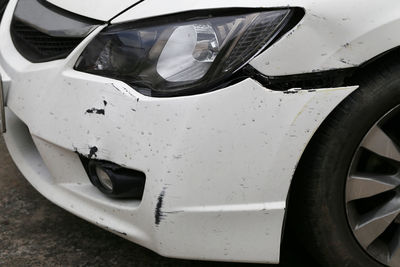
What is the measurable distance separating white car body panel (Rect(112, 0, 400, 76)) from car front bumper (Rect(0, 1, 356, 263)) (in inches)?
3.1

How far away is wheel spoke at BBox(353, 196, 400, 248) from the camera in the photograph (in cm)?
200

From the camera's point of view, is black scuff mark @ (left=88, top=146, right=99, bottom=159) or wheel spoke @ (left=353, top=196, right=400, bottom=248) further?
wheel spoke @ (left=353, top=196, right=400, bottom=248)

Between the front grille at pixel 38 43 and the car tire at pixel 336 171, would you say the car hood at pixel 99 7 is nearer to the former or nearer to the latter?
the front grille at pixel 38 43

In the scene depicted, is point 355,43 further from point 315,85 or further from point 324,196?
point 324,196

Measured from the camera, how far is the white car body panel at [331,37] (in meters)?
1.66

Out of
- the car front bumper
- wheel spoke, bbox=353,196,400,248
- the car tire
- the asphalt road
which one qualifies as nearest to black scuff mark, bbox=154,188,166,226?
the car front bumper

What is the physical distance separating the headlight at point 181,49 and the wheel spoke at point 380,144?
0.47 meters

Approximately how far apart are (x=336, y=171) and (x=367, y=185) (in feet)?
0.54

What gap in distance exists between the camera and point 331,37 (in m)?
1.67

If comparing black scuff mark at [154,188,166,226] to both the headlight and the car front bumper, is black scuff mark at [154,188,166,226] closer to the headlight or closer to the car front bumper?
the car front bumper

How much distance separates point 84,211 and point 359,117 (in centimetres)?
98

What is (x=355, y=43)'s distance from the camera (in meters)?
1.68

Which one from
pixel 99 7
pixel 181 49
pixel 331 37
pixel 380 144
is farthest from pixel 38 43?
pixel 380 144

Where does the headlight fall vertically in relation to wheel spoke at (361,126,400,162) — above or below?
above
